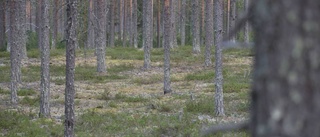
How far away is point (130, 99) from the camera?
17000mm

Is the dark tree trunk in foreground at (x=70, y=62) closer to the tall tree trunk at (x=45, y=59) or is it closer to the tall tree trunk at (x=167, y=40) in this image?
the tall tree trunk at (x=45, y=59)

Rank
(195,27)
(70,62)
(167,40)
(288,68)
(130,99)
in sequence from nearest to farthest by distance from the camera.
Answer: (288,68) → (70,62) → (130,99) → (167,40) → (195,27)

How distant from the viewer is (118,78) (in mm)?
23953

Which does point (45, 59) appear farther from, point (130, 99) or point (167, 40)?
point (167, 40)

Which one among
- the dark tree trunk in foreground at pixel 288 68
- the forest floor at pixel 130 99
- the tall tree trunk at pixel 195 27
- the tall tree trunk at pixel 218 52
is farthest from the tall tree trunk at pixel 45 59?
the tall tree trunk at pixel 195 27

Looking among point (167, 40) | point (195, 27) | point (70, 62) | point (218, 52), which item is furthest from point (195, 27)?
point (70, 62)

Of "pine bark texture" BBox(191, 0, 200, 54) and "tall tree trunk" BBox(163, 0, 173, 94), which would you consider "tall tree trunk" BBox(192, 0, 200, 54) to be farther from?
"tall tree trunk" BBox(163, 0, 173, 94)

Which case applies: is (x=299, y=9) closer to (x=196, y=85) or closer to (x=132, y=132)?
(x=132, y=132)

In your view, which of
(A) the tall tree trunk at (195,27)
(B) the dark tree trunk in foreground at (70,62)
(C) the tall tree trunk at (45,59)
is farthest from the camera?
(A) the tall tree trunk at (195,27)

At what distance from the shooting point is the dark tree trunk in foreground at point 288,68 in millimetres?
1817

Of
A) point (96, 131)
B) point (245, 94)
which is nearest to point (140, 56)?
point (245, 94)

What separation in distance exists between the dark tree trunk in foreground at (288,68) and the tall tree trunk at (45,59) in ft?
37.9

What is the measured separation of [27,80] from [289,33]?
21.6 m

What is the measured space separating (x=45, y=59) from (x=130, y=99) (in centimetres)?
445
